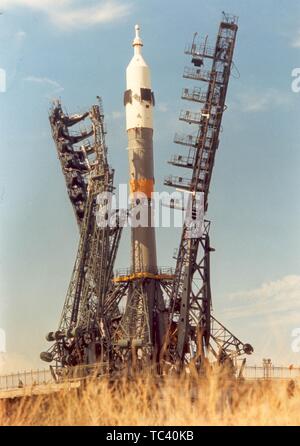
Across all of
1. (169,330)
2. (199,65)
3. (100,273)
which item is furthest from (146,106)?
(169,330)

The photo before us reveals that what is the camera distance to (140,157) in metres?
67.6

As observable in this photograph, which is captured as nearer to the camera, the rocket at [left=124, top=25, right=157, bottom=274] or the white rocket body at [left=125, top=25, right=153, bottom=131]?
the rocket at [left=124, top=25, right=157, bottom=274]

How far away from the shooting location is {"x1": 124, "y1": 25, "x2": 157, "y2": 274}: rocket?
67.0 meters

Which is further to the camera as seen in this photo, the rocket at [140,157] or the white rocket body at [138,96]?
the white rocket body at [138,96]

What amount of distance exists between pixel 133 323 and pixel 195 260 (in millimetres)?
9352

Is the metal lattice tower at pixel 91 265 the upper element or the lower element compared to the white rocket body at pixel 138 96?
lower

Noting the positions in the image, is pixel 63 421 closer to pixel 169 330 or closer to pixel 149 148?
pixel 169 330

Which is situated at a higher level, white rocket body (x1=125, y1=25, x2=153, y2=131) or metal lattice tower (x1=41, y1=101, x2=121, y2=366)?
white rocket body (x1=125, y1=25, x2=153, y2=131)

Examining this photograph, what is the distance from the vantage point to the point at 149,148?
223ft

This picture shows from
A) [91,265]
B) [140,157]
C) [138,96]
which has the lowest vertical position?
[91,265]

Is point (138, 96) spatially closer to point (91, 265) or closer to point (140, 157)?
point (140, 157)

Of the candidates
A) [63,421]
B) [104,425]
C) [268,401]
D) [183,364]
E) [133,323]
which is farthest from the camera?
[133,323]

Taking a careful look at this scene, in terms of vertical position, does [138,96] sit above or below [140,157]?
above

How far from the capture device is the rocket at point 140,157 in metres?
67.0
